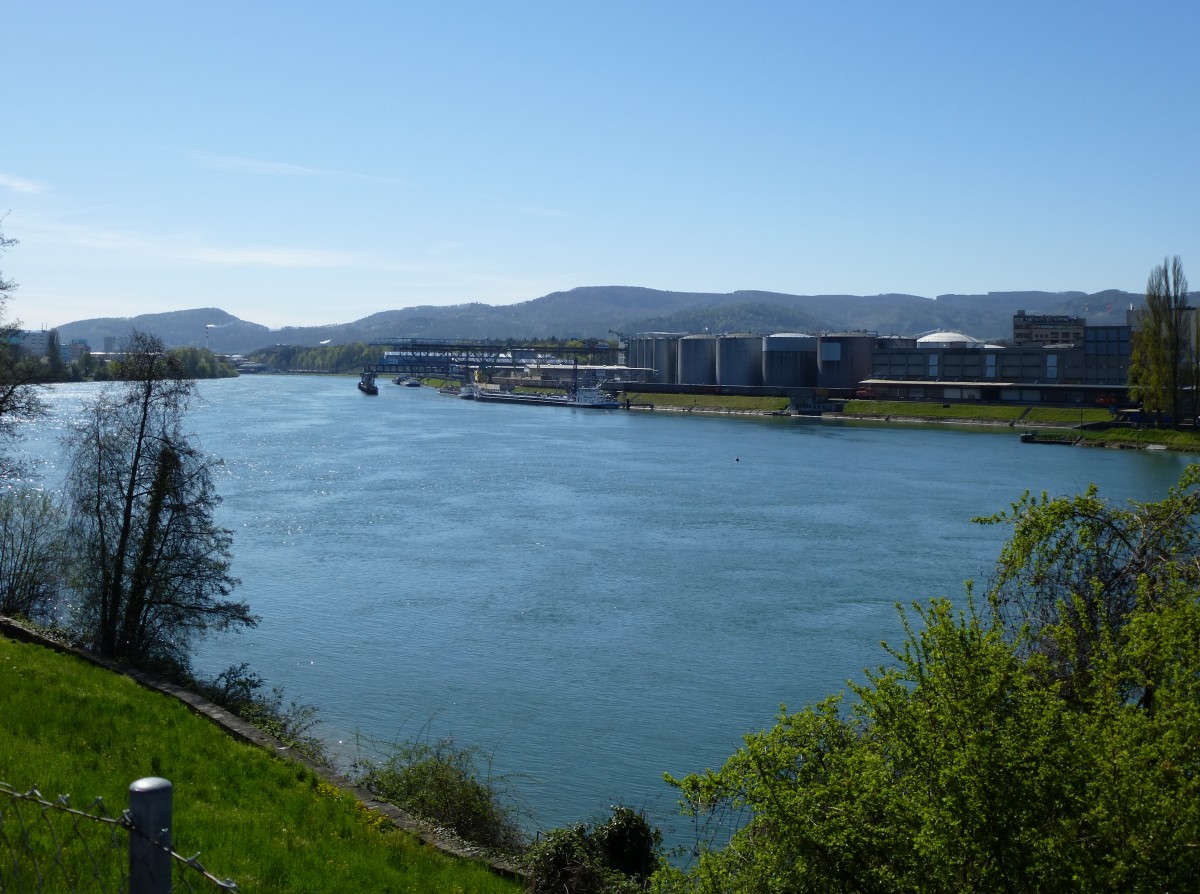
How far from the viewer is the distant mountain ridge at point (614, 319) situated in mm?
151250

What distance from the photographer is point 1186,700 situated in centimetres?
232

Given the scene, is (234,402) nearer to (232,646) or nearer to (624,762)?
(232,646)

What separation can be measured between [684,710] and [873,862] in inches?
207

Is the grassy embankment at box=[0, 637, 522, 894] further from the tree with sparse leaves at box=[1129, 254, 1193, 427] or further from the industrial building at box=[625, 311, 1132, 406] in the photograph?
the industrial building at box=[625, 311, 1132, 406]

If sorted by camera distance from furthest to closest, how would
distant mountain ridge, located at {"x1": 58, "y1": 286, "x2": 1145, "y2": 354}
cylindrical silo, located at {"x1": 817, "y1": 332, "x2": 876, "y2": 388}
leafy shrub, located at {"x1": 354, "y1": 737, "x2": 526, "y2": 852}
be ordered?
distant mountain ridge, located at {"x1": 58, "y1": 286, "x2": 1145, "y2": 354}
cylindrical silo, located at {"x1": 817, "y1": 332, "x2": 876, "y2": 388}
leafy shrub, located at {"x1": 354, "y1": 737, "x2": 526, "y2": 852}

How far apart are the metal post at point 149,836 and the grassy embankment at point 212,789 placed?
57.7 inches

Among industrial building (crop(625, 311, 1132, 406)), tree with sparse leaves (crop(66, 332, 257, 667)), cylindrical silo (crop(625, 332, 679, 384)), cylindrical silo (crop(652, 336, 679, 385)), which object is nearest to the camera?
tree with sparse leaves (crop(66, 332, 257, 667))

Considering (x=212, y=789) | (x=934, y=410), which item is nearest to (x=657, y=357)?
(x=934, y=410)

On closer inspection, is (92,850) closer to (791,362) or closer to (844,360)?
(844,360)

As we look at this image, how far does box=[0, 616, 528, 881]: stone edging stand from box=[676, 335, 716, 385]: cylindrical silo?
42.8 metres

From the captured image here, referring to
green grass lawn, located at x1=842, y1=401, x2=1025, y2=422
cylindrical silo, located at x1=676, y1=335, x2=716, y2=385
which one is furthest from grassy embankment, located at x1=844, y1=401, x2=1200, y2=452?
cylindrical silo, located at x1=676, y1=335, x2=716, y2=385

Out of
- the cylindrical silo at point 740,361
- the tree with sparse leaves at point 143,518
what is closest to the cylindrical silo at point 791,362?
the cylindrical silo at point 740,361

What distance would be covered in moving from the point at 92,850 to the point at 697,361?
4657 cm

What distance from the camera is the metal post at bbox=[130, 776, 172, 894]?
3.72 ft
